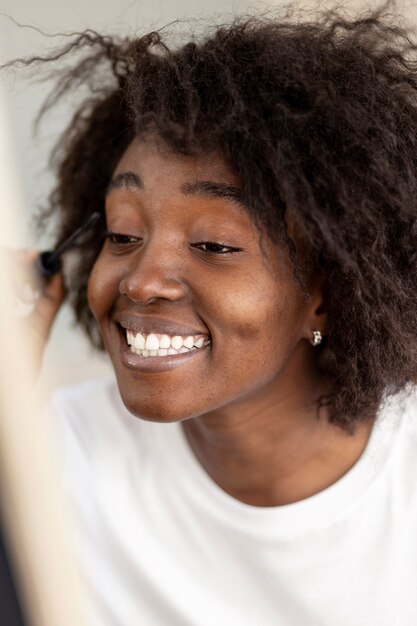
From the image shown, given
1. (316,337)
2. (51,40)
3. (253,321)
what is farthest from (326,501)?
(51,40)

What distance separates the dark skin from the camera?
51.6 inches

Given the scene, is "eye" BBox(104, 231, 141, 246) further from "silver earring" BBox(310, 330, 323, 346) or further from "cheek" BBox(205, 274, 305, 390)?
"silver earring" BBox(310, 330, 323, 346)

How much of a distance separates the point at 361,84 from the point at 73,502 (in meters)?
1.04

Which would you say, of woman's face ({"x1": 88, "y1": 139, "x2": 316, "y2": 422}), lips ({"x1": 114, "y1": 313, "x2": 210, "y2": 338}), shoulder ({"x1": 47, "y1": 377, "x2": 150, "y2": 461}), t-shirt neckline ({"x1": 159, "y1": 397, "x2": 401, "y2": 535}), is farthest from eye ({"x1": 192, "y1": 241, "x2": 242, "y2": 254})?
shoulder ({"x1": 47, "y1": 377, "x2": 150, "y2": 461})

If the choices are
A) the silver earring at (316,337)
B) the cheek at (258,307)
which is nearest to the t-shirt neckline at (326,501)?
the silver earring at (316,337)

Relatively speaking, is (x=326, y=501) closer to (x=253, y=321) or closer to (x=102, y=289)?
(x=253, y=321)

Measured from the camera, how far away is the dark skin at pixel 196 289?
131 centimetres

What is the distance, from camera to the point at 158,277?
51.6 inches

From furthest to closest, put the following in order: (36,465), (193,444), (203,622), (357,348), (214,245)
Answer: (193,444), (203,622), (357,348), (214,245), (36,465)

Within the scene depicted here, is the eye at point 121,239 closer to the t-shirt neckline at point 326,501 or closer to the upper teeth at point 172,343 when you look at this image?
the upper teeth at point 172,343

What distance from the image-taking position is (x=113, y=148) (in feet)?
5.51

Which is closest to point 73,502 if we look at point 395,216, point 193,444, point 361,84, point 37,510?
point 193,444

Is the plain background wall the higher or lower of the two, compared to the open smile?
higher

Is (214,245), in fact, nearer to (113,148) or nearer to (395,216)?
(395,216)
